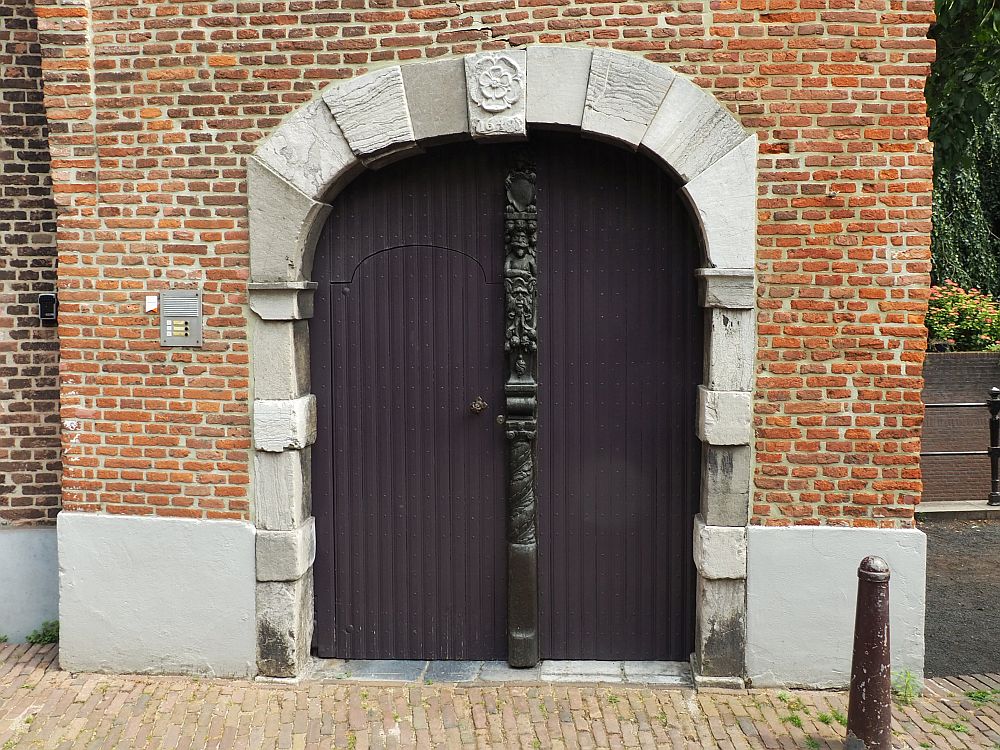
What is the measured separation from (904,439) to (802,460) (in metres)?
0.53

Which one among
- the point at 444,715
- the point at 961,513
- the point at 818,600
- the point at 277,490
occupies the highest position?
the point at 277,490

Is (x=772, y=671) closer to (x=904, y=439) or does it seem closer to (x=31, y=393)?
(x=904, y=439)

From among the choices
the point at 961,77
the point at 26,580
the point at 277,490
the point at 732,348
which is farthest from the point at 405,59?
the point at 961,77

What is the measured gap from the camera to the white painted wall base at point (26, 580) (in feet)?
18.3

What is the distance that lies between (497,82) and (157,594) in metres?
3.31

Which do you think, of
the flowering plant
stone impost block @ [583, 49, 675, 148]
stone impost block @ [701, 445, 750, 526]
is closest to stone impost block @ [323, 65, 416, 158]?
stone impost block @ [583, 49, 675, 148]

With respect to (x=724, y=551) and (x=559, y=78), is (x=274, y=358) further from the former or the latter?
(x=724, y=551)

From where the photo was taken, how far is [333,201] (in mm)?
5066

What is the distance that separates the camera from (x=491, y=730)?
4.48 metres

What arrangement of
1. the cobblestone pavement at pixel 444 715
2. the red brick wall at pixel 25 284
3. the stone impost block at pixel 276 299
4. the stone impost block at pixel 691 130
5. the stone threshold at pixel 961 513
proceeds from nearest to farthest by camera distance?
the cobblestone pavement at pixel 444 715 < the stone impost block at pixel 691 130 < the stone impost block at pixel 276 299 < the red brick wall at pixel 25 284 < the stone threshold at pixel 961 513

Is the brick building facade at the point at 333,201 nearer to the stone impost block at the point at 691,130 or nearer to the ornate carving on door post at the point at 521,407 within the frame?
the stone impost block at the point at 691,130

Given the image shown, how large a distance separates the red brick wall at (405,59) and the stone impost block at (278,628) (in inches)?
19.4

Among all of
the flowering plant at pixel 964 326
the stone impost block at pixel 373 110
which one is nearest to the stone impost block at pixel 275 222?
the stone impost block at pixel 373 110

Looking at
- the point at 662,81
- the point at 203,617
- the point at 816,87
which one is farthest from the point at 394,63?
the point at 203,617
